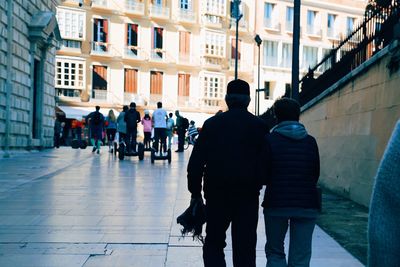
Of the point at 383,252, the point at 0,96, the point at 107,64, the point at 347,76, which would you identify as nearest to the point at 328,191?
the point at 347,76

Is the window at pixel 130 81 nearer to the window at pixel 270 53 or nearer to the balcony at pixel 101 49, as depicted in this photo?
the balcony at pixel 101 49

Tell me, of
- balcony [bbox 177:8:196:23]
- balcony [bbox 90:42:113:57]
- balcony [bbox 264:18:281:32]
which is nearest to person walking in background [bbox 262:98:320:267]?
balcony [bbox 90:42:113:57]

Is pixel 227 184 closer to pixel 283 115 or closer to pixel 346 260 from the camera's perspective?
pixel 283 115

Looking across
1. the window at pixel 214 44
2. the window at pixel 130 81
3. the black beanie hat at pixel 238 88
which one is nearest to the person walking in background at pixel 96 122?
the black beanie hat at pixel 238 88

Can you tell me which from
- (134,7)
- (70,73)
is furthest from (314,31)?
(70,73)

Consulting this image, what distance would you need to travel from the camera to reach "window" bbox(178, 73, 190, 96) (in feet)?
146

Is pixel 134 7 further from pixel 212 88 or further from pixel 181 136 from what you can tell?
pixel 181 136

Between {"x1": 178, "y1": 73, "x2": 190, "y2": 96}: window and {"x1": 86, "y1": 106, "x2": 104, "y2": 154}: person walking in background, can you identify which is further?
{"x1": 178, "y1": 73, "x2": 190, "y2": 96}: window

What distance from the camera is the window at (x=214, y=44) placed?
4522cm

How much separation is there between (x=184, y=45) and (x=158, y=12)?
3792 mm

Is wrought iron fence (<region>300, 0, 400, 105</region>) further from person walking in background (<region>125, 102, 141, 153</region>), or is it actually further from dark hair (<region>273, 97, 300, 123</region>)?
person walking in background (<region>125, 102, 141, 153</region>)

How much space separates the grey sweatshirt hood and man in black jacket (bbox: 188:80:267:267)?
134 millimetres

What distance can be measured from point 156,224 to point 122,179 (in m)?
4.65

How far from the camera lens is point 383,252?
111 centimetres
